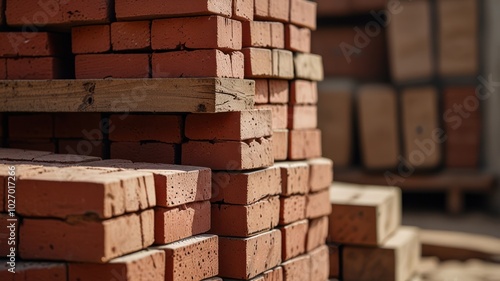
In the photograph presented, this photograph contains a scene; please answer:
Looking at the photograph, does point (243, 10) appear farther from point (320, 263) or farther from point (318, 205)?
point (320, 263)

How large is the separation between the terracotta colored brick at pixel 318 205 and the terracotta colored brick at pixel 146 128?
125 cm

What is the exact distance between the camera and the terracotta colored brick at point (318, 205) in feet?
17.1

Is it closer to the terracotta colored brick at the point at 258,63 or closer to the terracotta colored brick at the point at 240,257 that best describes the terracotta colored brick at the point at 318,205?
the terracotta colored brick at the point at 240,257

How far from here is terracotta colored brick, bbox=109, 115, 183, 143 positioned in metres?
4.42

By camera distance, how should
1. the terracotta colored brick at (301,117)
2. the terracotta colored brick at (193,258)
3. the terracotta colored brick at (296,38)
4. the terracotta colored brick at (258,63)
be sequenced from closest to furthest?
the terracotta colored brick at (193,258) < the terracotta colored brick at (258,63) < the terracotta colored brick at (296,38) < the terracotta colored brick at (301,117)

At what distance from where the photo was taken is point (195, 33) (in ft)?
14.1

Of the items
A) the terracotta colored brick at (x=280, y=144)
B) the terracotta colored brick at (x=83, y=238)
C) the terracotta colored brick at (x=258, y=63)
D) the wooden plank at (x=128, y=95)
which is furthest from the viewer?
the terracotta colored brick at (x=280, y=144)

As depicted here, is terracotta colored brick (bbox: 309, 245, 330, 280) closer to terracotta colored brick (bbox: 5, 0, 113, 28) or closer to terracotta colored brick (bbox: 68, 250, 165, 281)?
terracotta colored brick (bbox: 68, 250, 165, 281)

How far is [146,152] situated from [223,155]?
517mm

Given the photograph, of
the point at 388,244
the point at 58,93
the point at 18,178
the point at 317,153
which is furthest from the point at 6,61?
the point at 388,244

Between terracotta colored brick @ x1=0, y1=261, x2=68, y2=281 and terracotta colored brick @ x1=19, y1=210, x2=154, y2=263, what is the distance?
0.05 meters

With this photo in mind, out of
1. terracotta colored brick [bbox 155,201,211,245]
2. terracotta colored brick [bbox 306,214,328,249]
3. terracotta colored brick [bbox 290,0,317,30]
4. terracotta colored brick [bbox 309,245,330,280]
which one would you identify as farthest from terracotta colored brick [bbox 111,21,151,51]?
terracotta colored brick [bbox 309,245,330,280]

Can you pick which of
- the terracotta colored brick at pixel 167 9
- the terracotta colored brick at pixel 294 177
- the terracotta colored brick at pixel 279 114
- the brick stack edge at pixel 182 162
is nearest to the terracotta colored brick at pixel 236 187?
the brick stack edge at pixel 182 162

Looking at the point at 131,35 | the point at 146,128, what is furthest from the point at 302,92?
the point at 131,35
